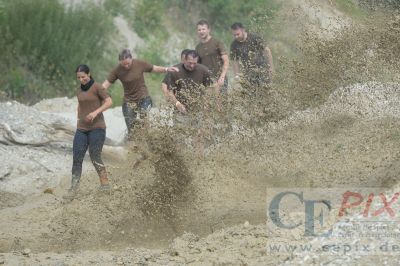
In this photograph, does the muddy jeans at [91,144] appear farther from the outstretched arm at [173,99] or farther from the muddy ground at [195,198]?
the outstretched arm at [173,99]

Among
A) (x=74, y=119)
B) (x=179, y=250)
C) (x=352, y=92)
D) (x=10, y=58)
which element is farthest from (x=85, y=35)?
(x=179, y=250)

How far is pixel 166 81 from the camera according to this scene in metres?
11.7

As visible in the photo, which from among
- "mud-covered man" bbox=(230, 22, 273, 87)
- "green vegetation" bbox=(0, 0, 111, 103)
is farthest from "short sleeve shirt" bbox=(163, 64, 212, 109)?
"green vegetation" bbox=(0, 0, 111, 103)

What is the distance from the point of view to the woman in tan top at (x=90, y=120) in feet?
35.0

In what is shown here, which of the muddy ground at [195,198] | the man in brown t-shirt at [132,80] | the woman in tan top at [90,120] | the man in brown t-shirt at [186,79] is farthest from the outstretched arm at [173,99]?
the woman in tan top at [90,120]

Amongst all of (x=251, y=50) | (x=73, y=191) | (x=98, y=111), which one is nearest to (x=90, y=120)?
(x=98, y=111)

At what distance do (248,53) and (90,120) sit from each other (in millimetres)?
2974

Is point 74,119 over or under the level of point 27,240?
over

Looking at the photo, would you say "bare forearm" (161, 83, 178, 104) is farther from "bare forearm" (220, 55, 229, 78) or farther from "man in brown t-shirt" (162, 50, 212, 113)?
"bare forearm" (220, 55, 229, 78)

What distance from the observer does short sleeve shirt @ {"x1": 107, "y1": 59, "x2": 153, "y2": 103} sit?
11797 mm

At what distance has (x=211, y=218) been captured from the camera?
9.40 meters

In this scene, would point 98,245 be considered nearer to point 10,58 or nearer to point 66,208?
point 66,208

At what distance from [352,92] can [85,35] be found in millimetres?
9561

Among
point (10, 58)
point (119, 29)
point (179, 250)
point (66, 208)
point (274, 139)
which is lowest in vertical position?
point (179, 250)
